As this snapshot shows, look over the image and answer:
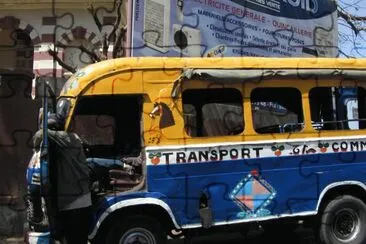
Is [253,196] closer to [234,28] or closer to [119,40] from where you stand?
[119,40]

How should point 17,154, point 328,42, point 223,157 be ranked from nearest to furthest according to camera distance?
point 223,157, point 17,154, point 328,42

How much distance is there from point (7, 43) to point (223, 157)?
11862 millimetres

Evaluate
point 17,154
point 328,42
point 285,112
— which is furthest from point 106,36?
point 328,42

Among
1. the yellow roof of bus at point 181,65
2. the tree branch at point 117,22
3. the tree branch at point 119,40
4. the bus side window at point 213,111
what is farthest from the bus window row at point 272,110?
the tree branch at point 117,22

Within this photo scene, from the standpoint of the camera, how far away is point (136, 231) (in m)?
7.74

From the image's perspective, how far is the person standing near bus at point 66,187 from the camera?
295 inches

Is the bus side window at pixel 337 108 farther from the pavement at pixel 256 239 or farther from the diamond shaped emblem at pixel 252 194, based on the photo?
the pavement at pixel 256 239

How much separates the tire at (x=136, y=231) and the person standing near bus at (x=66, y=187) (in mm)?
343

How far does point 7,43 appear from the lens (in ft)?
59.8

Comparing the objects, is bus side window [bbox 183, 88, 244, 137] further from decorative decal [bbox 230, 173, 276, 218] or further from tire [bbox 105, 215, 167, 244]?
tire [bbox 105, 215, 167, 244]

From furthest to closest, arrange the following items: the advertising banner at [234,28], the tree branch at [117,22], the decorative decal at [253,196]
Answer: the tree branch at [117,22]
the advertising banner at [234,28]
the decorative decal at [253,196]

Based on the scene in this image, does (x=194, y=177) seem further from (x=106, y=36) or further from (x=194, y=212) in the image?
(x=106, y=36)

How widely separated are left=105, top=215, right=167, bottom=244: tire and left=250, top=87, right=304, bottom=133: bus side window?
1.99 metres

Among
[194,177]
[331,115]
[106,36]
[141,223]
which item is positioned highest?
[106,36]
